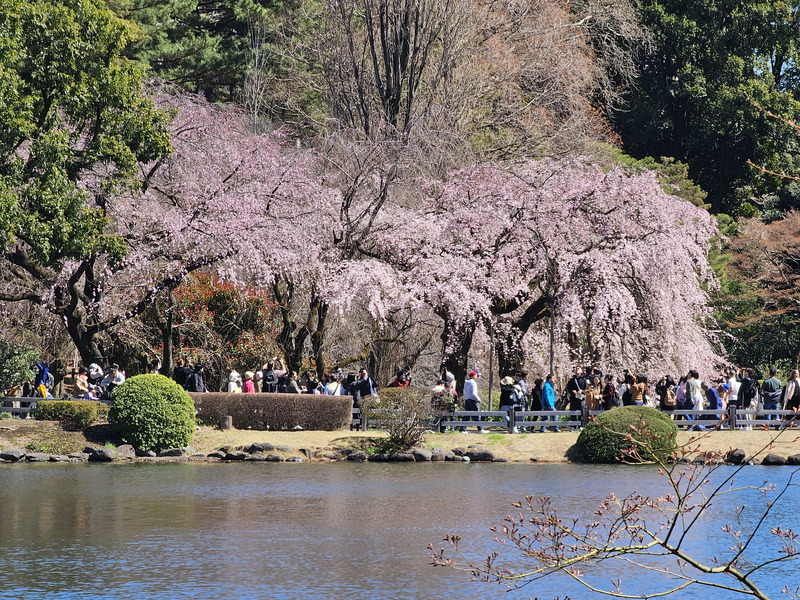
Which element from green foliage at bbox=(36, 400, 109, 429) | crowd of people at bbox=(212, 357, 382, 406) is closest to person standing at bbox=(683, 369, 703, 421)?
crowd of people at bbox=(212, 357, 382, 406)

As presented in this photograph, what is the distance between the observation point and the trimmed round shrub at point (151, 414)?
25.2m

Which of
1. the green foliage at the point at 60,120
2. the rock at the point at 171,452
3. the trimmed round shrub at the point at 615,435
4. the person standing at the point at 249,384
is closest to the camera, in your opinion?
the green foliage at the point at 60,120

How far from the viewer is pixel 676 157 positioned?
52375mm

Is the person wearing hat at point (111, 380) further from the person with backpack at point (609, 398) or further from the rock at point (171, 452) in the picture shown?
the person with backpack at point (609, 398)

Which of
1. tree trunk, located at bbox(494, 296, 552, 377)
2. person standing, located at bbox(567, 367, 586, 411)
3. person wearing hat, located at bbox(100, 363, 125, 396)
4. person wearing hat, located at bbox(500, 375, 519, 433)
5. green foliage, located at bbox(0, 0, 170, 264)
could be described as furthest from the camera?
tree trunk, located at bbox(494, 296, 552, 377)

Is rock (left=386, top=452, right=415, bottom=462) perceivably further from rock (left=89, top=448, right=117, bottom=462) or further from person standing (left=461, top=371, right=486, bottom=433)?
rock (left=89, top=448, right=117, bottom=462)

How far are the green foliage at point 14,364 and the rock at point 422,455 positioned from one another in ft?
33.3

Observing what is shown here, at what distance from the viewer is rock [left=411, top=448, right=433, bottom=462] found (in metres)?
25.4

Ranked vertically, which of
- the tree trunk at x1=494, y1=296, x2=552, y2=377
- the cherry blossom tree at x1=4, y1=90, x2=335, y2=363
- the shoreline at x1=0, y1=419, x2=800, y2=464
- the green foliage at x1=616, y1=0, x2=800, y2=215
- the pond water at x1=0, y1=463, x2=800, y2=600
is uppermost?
the green foliage at x1=616, y1=0, x2=800, y2=215

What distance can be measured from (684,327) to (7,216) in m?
18.4

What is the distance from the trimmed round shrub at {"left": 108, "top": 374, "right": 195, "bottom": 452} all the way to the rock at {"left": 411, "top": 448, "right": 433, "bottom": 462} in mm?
5479

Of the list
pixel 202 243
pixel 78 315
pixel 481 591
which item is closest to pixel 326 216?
pixel 202 243

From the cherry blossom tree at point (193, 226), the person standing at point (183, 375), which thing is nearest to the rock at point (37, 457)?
the cherry blossom tree at point (193, 226)

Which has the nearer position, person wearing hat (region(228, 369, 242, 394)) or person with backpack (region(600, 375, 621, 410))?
person with backpack (region(600, 375, 621, 410))
